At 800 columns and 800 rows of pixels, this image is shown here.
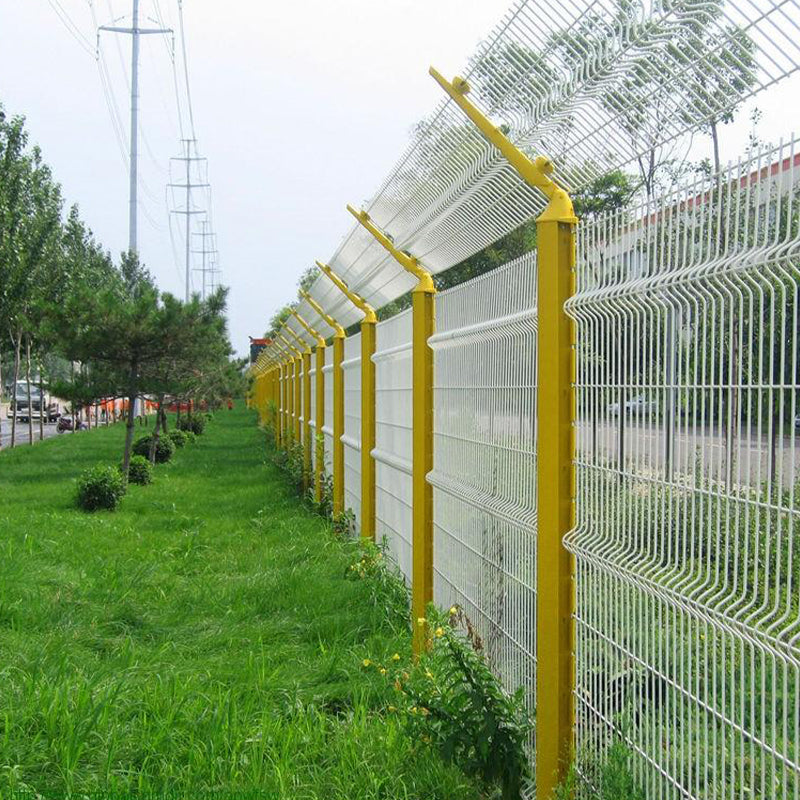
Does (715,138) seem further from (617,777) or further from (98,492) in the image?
(98,492)

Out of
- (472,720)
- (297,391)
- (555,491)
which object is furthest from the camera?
(297,391)

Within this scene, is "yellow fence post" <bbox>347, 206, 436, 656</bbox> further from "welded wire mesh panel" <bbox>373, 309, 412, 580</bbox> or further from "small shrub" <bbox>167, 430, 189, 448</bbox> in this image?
"small shrub" <bbox>167, 430, 189, 448</bbox>

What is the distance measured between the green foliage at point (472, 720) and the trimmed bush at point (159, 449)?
60.1 ft

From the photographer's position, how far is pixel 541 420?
10.6 feet

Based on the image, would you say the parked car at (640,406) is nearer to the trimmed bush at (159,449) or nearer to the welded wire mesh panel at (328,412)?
the welded wire mesh panel at (328,412)

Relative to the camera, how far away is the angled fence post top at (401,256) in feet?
18.6

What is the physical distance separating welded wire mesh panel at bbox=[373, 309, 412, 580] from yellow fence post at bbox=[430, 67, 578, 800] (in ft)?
9.62

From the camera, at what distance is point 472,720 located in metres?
3.68

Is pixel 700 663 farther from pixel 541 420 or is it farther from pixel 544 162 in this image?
pixel 544 162

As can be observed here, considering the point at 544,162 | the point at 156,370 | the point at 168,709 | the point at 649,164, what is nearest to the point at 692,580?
the point at 649,164

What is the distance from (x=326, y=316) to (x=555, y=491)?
7.99m

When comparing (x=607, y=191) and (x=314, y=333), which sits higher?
(x=607, y=191)

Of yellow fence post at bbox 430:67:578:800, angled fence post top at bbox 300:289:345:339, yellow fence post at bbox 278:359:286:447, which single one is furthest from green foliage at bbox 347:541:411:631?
yellow fence post at bbox 278:359:286:447

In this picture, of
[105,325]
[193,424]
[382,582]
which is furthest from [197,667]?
[193,424]
